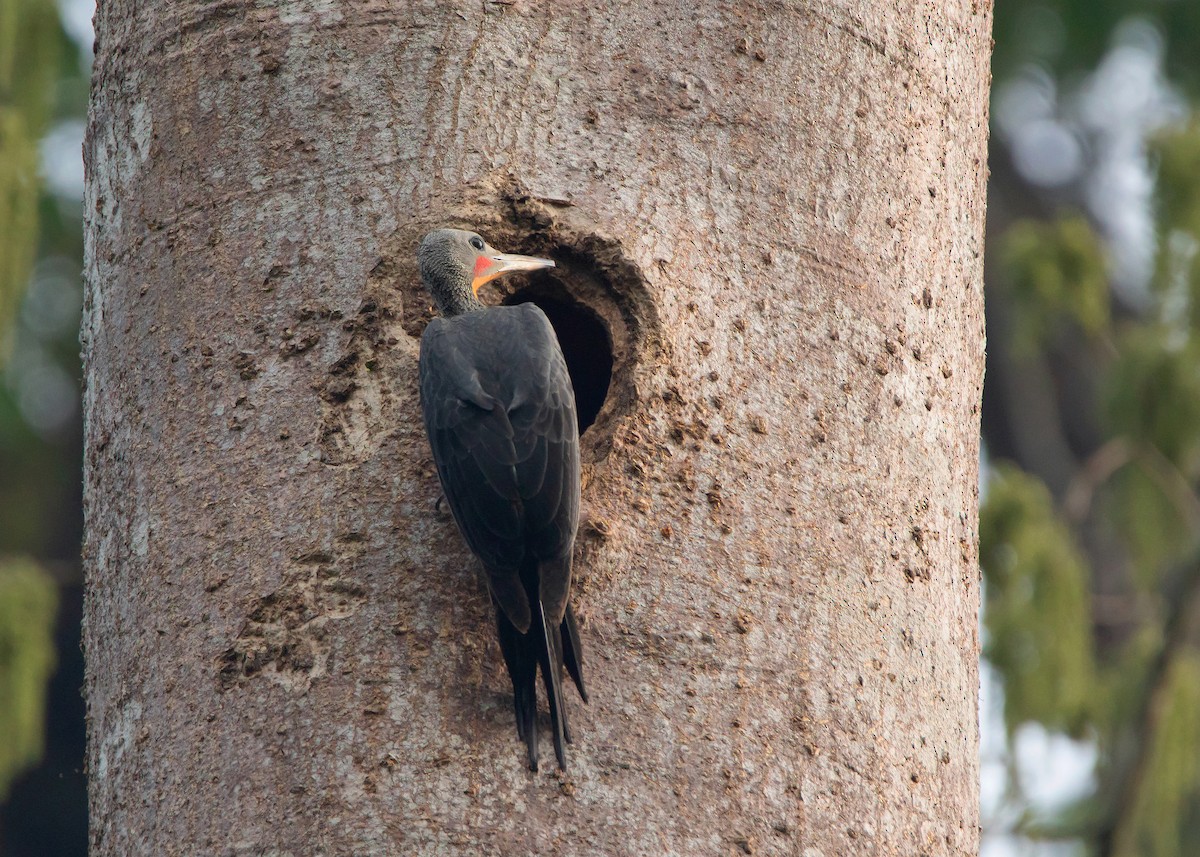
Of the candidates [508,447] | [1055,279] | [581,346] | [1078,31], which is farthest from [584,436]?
[1078,31]

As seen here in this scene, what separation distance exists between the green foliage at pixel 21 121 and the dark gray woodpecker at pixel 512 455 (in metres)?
1.85

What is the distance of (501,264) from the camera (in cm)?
348

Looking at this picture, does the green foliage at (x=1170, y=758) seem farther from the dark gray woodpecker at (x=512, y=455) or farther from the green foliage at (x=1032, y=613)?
the dark gray woodpecker at (x=512, y=455)

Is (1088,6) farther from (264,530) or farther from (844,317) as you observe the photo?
(264,530)

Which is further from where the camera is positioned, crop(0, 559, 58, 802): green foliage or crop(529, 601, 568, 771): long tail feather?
crop(0, 559, 58, 802): green foliage

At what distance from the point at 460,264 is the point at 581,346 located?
0.82 meters

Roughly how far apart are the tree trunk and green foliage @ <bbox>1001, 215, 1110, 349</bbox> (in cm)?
285

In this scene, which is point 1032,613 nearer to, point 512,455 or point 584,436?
point 584,436

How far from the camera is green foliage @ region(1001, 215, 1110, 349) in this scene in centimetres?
623

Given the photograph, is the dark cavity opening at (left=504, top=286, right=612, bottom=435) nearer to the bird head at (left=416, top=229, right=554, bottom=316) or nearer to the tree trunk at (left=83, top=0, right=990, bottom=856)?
the bird head at (left=416, top=229, right=554, bottom=316)

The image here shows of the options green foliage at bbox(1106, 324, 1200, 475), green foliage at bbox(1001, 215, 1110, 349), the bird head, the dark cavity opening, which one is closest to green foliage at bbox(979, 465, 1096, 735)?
green foliage at bbox(1106, 324, 1200, 475)

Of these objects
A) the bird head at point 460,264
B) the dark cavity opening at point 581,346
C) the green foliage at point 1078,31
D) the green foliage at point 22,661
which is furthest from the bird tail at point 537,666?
the green foliage at point 1078,31

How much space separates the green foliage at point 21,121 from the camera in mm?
4707

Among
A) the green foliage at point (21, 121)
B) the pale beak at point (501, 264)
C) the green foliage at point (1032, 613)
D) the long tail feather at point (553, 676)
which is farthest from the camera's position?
the green foliage at point (1032, 613)
